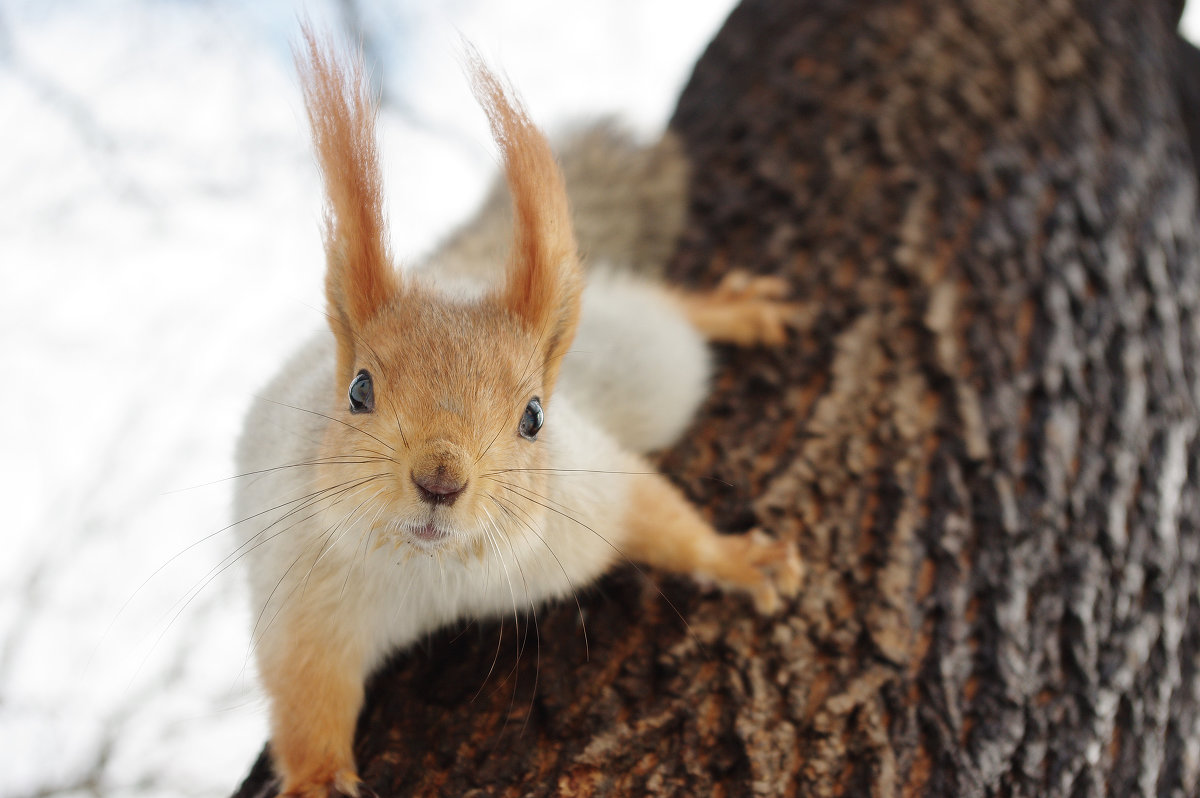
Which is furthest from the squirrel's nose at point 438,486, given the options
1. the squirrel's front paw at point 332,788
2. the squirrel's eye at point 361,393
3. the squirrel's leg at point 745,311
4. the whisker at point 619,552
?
the squirrel's leg at point 745,311

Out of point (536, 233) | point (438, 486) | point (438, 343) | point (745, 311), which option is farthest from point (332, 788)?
point (745, 311)

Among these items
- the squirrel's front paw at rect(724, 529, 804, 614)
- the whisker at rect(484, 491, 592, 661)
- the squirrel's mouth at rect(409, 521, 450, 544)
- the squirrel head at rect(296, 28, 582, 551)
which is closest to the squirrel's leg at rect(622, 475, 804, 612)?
the squirrel's front paw at rect(724, 529, 804, 614)

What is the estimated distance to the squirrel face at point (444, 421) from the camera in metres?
1.39

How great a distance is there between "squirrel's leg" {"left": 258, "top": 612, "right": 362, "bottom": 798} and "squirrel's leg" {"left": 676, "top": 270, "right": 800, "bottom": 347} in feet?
4.47

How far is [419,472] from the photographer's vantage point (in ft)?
4.46

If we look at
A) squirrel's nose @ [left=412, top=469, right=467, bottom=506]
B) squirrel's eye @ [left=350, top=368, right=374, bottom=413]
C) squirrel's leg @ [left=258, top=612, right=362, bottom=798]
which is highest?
squirrel's eye @ [left=350, top=368, right=374, bottom=413]

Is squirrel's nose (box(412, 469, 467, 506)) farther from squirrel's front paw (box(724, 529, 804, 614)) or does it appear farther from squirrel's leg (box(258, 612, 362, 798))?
squirrel's front paw (box(724, 529, 804, 614))

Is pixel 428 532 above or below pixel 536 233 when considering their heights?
below

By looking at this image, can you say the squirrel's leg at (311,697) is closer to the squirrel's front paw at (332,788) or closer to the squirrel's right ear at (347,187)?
the squirrel's front paw at (332,788)

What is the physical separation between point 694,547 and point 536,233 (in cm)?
78

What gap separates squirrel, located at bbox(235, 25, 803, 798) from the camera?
148cm

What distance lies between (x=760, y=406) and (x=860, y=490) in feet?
1.24

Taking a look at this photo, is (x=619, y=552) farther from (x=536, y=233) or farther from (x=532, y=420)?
(x=536, y=233)

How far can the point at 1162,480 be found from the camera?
2.12m
